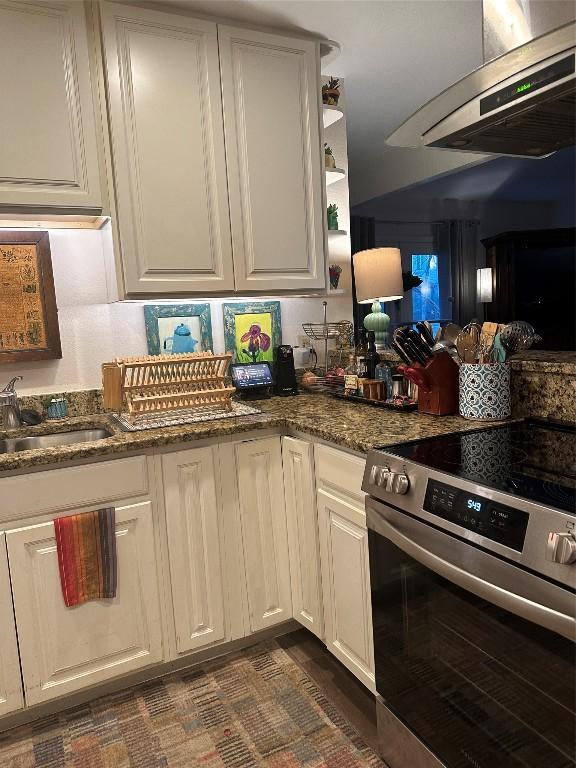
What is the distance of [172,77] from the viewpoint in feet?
6.91

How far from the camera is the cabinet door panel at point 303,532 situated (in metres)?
1.93

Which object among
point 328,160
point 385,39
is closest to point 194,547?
point 328,160

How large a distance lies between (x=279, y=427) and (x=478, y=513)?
1.01m

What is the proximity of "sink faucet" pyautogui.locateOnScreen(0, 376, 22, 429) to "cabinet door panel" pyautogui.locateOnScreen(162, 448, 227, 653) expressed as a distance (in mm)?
665

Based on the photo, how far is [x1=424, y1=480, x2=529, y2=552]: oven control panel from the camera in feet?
3.50

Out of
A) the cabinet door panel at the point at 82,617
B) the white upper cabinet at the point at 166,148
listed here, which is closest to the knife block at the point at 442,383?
the white upper cabinet at the point at 166,148

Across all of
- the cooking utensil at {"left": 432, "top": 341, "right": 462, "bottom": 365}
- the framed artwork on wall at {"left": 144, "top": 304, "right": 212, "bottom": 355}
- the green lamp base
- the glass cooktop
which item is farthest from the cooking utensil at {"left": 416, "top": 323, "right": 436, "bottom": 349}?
the framed artwork on wall at {"left": 144, "top": 304, "right": 212, "bottom": 355}

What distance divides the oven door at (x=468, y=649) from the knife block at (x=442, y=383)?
1.83 feet

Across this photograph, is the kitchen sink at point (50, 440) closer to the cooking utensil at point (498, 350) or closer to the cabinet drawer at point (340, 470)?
the cabinet drawer at point (340, 470)

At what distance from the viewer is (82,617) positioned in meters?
1.81

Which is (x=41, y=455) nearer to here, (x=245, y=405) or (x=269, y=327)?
(x=245, y=405)

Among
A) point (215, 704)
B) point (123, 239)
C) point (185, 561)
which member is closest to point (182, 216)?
point (123, 239)

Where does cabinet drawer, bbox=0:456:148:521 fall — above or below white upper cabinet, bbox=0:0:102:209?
below

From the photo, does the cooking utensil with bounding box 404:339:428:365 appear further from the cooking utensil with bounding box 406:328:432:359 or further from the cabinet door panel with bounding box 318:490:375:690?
the cabinet door panel with bounding box 318:490:375:690
